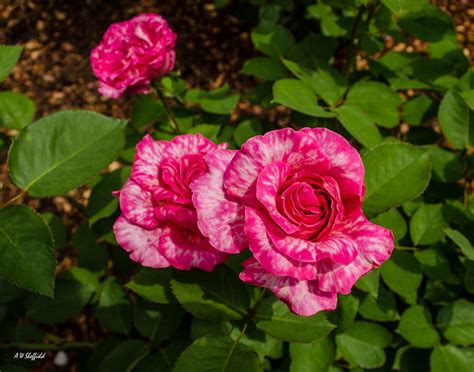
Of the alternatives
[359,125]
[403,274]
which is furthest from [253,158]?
[403,274]

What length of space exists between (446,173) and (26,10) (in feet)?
9.46

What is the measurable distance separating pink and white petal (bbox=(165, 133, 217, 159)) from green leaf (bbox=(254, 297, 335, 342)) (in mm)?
395

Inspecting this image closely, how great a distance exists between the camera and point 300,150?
0.71 m

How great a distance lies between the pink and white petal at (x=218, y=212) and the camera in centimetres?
72

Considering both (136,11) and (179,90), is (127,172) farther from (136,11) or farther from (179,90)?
(136,11)

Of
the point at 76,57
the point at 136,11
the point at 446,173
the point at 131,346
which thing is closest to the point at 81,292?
the point at 131,346

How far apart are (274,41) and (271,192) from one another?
103 centimetres

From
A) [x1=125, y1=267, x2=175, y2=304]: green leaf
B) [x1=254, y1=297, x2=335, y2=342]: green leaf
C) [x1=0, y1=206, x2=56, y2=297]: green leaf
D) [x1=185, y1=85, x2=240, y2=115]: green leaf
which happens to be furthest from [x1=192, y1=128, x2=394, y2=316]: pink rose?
[x1=185, y1=85, x2=240, y2=115]: green leaf

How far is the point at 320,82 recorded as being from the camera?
1.24 m

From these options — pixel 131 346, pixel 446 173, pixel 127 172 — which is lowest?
pixel 131 346

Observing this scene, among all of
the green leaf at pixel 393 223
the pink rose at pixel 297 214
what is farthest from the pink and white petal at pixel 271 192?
the green leaf at pixel 393 223

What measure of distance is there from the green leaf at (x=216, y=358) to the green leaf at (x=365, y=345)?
404 mm

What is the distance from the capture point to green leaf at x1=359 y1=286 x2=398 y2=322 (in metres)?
1.23

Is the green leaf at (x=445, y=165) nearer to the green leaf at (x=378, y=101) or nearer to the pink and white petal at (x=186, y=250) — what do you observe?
the green leaf at (x=378, y=101)
